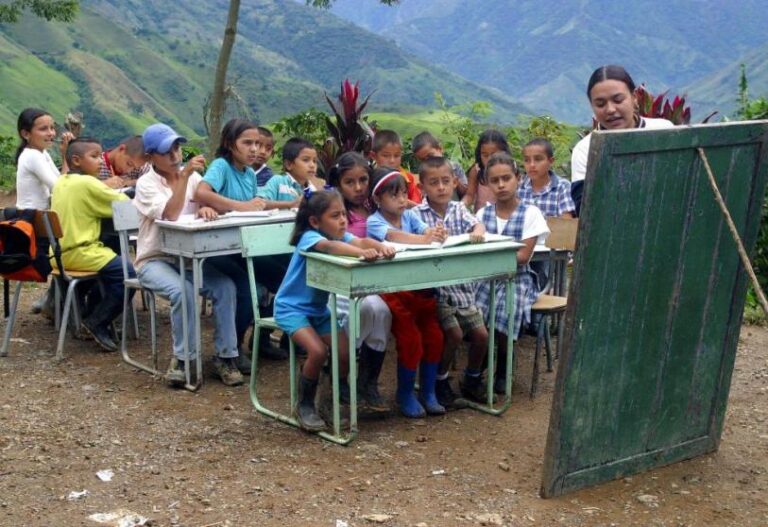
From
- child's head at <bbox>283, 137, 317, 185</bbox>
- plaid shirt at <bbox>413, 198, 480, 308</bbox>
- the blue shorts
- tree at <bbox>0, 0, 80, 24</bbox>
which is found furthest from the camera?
tree at <bbox>0, 0, 80, 24</bbox>

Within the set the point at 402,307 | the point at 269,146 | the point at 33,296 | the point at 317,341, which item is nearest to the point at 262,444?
the point at 317,341

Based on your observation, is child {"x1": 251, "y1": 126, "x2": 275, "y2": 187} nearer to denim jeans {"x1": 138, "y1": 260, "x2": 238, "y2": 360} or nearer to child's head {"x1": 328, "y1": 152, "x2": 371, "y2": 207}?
denim jeans {"x1": 138, "y1": 260, "x2": 238, "y2": 360}

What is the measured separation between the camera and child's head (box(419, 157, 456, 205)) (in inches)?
224

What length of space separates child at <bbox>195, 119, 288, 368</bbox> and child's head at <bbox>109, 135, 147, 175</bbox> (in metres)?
1.66

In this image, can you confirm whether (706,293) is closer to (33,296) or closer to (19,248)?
(19,248)

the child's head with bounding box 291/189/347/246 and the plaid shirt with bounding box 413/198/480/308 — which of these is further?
the plaid shirt with bounding box 413/198/480/308

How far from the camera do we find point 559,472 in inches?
171

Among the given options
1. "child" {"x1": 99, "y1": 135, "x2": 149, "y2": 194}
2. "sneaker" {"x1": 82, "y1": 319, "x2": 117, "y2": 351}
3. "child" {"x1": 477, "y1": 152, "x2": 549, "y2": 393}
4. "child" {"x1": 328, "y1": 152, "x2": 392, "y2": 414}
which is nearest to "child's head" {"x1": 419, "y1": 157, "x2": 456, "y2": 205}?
"child" {"x1": 477, "y1": 152, "x2": 549, "y2": 393}

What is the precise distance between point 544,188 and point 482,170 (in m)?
0.66

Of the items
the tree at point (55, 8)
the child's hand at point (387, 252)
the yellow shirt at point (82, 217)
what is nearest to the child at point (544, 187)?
the child's hand at point (387, 252)

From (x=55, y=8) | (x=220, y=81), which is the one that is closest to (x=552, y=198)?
(x=220, y=81)

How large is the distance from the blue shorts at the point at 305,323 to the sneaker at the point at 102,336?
2.08 meters

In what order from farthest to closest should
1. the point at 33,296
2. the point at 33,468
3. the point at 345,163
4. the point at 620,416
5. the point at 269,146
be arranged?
the point at 33,296, the point at 269,146, the point at 345,163, the point at 33,468, the point at 620,416

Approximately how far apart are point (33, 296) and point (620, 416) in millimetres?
5848
